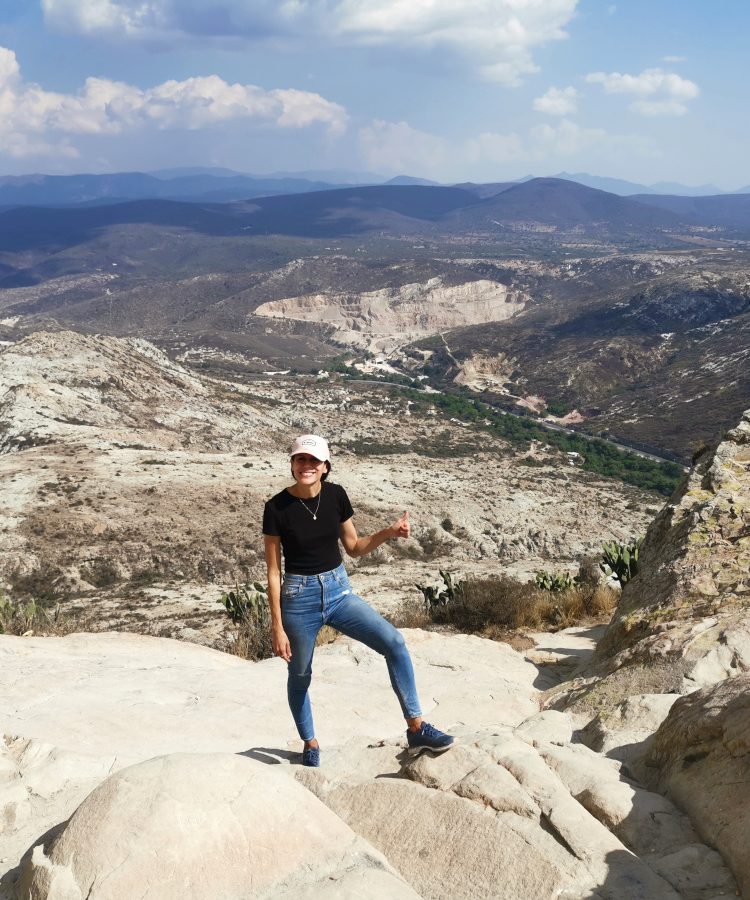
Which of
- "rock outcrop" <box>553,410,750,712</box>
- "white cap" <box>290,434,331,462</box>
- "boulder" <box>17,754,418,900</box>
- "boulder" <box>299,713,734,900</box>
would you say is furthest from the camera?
"rock outcrop" <box>553,410,750,712</box>

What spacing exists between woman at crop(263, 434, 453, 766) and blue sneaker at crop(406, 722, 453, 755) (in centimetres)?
6

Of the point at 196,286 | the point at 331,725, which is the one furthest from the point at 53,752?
the point at 196,286

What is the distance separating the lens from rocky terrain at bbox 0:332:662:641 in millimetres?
22672

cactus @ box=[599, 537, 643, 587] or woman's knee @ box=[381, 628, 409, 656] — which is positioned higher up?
woman's knee @ box=[381, 628, 409, 656]

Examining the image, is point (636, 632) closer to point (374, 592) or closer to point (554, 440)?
point (374, 592)

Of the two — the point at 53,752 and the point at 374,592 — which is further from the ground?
the point at 53,752

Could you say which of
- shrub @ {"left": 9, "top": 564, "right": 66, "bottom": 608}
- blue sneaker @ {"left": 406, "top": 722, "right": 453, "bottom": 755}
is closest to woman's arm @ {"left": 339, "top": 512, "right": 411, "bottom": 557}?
blue sneaker @ {"left": 406, "top": 722, "right": 453, "bottom": 755}

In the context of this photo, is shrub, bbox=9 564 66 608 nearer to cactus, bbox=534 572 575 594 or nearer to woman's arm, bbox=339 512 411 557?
cactus, bbox=534 572 575 594

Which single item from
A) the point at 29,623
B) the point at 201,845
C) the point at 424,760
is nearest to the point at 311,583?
the point at 424,760

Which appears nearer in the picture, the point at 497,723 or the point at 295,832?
the point at 295,832

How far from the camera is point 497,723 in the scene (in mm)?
6609

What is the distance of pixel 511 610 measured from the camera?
11000mm

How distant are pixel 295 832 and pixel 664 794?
2.21 m

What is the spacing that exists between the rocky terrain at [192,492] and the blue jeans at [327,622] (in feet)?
35.7
